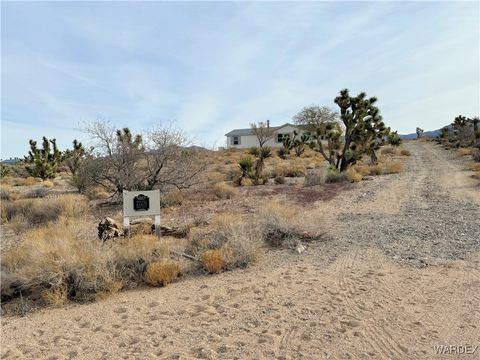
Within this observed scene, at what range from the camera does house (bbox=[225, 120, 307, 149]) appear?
53.9 meters

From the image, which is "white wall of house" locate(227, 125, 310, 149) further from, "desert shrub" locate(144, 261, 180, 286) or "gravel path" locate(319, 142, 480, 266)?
"desert shrub" locate(144, 261, 180, 286)

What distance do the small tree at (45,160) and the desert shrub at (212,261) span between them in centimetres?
2618

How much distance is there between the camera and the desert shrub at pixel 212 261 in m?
6.29

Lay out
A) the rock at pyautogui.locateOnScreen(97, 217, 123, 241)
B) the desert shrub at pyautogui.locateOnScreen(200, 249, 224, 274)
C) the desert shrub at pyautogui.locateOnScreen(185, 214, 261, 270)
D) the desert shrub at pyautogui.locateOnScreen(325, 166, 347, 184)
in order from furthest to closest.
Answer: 1. the desert shrub at pyautogui.locateOnScreen(325, 166, 347, 184)
2. the rock at pyautogui.locateOnScreen(97, 217, 123, 241)
3. the desert shrub at pyautogui.locateOnScreen(185, 214, 261, 270)
4. the desert shrub at pyautogui.locateOnScreen(200, 249, 224, 274)

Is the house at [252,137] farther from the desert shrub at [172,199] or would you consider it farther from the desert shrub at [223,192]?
the desert shrub at [172,199]

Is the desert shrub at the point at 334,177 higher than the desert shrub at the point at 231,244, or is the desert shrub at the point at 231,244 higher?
the desert shrub at the point at 334,177

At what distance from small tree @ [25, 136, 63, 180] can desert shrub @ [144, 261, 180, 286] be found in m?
26.2

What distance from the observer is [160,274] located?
579 centimetres

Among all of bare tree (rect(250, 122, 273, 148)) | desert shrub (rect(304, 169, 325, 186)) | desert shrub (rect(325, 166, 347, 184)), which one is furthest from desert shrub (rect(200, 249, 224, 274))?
bare tree (rect(250, 122, 273, 148))

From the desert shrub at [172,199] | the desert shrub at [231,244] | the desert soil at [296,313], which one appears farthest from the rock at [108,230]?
the desert shrub at [172,199]

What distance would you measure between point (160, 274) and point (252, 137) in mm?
50856

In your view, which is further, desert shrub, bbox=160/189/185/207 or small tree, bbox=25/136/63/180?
small tree, bbox=25/136/63/180

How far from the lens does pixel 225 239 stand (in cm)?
707

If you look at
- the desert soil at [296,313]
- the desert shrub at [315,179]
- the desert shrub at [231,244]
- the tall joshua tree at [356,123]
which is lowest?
the desert soil at [296,313]
